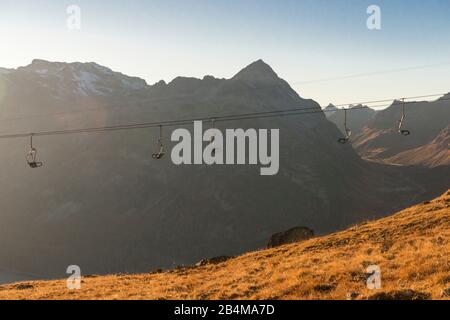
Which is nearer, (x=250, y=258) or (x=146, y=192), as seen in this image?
(x=250, y=258)

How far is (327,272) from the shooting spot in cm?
2198

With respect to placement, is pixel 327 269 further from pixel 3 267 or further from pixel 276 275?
pixel 3 267

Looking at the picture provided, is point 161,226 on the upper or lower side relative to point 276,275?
lower

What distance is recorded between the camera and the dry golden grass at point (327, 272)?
1909 cm

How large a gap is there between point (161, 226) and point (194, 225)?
13.4 metres

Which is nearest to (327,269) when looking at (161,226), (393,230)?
(393,230)

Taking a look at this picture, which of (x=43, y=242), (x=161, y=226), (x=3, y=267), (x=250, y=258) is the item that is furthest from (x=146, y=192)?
(x=250, y=258)

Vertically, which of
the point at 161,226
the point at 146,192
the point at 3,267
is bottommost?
the point at 3,267

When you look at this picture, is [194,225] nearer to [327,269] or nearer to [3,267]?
[3,267]

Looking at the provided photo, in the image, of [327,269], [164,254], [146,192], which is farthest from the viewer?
[146,192]

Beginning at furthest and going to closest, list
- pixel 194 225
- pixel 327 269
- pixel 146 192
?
pixel 146 192, pixel 194 225, pixel 327 269

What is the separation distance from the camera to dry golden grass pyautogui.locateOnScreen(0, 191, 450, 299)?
1909 centimetres

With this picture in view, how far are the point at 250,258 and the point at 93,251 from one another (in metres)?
153

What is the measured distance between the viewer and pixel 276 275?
2391cm
